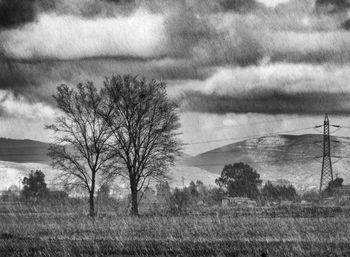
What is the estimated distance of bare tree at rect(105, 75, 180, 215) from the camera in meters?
50.6

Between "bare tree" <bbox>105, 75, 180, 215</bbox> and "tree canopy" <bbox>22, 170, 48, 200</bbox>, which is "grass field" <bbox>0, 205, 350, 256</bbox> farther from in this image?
"tree canopy" <bbox>22, 170, 48, 200</bbox>

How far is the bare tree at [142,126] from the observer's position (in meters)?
50.6

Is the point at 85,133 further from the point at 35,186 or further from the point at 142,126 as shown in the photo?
the point at 35,186

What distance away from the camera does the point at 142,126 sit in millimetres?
50938

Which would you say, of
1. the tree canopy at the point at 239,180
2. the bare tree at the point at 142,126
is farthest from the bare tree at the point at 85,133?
the tree canopy at the point at 239,180

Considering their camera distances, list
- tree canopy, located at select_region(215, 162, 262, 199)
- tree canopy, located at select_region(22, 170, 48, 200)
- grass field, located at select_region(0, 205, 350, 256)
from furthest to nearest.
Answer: tree canopy, located at select_region(22, 170, 48, 200) → tree canopy, located at select_region(215, 162, 262, 199) → grass field, located at select_region(0, 205, 350, 256)

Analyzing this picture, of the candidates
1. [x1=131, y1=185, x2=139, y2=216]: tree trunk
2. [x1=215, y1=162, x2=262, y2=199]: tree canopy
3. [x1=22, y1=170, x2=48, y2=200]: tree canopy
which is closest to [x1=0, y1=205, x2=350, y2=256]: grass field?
[x1=131, y1=185, x2=139, y2=216]: tree trunk

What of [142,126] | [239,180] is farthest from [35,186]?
[142,126]

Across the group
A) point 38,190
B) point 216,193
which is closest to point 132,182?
point 216,193

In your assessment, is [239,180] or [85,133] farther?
[239,180]

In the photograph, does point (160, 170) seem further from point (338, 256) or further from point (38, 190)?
point (38, 190)

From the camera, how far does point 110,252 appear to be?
650 inches

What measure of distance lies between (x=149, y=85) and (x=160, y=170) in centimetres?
835

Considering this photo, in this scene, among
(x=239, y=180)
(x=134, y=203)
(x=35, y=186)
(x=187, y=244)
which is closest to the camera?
(x=187, y=244)
